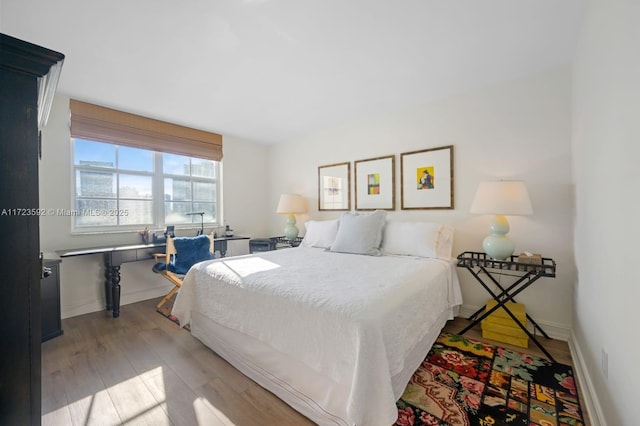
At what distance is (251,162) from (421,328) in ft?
12.6

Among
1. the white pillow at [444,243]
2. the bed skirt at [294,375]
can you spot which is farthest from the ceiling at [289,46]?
the bed skirt at [294,375]

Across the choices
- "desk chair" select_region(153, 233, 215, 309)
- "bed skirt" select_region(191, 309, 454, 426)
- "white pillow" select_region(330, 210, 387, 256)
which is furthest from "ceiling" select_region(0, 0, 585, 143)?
"bed skirt" select_region(191, 309, 454, 426)

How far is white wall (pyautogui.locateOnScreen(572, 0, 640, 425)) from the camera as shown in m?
1.04

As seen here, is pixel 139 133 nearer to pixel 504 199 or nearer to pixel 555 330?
pixel 504 199

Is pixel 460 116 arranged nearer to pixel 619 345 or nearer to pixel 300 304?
pixel 619 345

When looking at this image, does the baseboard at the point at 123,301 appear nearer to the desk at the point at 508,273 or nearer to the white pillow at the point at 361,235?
the white pillow at the point at 361,235

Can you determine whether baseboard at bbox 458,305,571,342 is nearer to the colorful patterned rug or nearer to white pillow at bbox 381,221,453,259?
the colorful patterned rug

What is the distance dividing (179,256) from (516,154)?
3.69m

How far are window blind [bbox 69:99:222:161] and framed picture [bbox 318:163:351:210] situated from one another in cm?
168

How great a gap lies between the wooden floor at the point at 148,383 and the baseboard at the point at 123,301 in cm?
42

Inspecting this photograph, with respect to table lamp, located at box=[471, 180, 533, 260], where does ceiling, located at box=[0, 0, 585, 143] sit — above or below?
above

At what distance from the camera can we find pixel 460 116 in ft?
9.32

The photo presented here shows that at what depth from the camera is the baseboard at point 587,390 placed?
139 cm

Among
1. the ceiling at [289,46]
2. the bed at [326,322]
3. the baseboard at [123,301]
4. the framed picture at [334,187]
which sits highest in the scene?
the ceiling at [289,46]
